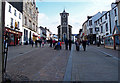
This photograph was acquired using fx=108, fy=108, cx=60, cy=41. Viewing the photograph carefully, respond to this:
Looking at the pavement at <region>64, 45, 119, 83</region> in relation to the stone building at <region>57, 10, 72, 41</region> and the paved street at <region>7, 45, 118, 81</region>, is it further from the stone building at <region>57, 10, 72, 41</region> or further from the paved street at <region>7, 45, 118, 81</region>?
the stone building at <region>57, 10, 72, 41</region>

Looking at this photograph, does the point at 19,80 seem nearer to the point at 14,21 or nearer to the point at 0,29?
the point at 0,29

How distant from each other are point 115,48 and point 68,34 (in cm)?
5735

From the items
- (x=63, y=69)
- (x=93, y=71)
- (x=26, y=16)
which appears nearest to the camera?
(x=93, y=71)

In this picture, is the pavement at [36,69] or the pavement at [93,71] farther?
the pavement at [36,69]

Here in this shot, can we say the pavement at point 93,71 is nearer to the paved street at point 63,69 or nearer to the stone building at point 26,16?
the paved street at point 63,69

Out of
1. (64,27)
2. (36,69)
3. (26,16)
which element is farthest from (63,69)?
(64,27)

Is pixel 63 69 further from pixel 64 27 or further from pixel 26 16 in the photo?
pixel 64 27

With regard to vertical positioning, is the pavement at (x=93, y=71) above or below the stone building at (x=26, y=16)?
below

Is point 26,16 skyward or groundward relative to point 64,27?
groundward

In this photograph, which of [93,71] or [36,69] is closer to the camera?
[93,71]

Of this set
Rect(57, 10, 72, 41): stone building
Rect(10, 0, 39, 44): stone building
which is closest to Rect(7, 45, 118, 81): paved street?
Rect(10, 0, 39, 44): stone building

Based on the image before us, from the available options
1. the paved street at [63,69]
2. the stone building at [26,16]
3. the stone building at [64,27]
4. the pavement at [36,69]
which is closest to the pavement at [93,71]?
the paved street at [63,69]

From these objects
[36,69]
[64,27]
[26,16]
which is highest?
[64,27]

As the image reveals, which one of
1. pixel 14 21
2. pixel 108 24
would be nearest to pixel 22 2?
pixel 14 21
